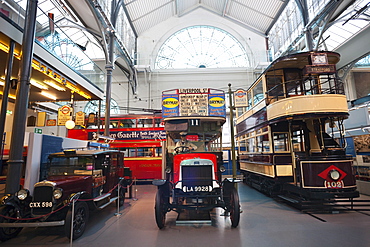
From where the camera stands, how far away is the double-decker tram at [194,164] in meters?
4.73

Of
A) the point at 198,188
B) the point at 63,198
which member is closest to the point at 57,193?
the point at 63,198

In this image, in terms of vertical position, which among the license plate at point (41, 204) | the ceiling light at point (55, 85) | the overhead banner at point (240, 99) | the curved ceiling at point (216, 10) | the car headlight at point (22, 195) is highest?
the curved ceiling at point (216, 10)

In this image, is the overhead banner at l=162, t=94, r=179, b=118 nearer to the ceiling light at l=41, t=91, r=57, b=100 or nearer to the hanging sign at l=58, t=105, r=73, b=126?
the hanging sign at l=58, t=105, r=73, b=126

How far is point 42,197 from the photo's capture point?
4.34 metres

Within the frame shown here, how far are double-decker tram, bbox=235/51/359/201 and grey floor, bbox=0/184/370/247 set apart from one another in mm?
927

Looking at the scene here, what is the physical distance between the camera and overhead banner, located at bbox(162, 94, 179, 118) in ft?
23.0

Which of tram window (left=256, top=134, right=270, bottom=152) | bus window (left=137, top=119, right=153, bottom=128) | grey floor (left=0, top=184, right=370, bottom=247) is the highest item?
bus window (left=137, top=119, right=153, bottom=128)

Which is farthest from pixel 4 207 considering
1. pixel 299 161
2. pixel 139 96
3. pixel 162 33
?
pixel 162 33

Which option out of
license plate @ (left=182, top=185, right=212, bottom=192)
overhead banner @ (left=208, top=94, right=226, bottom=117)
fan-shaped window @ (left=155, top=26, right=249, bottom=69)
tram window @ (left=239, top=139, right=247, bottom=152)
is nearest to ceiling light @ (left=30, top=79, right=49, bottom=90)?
overhead banner @ (left=208, top=94, right=226, bottom=117)

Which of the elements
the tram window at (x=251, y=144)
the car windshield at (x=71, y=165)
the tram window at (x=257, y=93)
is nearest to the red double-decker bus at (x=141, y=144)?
the tram window at (x=251, y=144)

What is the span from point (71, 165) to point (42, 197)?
1.25 meters

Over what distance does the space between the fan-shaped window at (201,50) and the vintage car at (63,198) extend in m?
16.6

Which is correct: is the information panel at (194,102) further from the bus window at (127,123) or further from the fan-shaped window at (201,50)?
the fan-shaped window at (201,50)

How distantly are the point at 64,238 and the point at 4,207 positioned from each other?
134 centimetres
